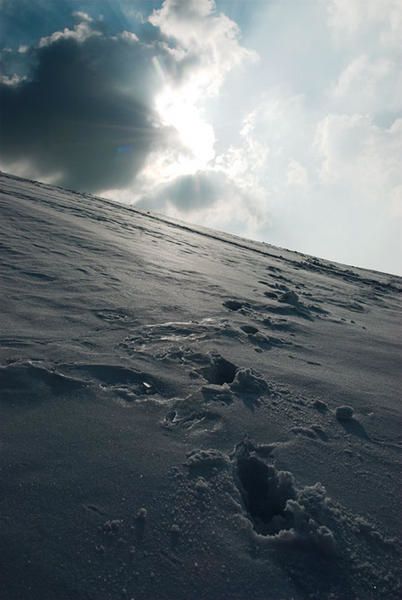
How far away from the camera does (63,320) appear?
3.18 metres

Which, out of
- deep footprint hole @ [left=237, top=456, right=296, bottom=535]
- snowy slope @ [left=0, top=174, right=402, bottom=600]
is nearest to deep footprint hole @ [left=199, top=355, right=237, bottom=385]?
snowy slope @ [left=0, top=174, right=402, bottom=600]

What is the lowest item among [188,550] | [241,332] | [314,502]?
[188,550]

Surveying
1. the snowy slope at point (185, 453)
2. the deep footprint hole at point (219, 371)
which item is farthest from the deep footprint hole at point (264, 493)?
the deep footprint hole at point (219, 371)

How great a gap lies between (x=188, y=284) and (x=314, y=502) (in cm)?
379

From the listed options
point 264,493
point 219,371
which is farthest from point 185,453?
point 219,371

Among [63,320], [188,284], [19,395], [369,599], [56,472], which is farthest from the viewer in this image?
[188,284]

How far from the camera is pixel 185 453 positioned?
1896mm

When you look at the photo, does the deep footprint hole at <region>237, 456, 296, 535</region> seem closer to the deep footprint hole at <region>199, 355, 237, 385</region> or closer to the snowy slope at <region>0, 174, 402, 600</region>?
the snowy slope at <region>0, 174, 402, 600</region>

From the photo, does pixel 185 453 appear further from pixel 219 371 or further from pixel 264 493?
pixel 219 371

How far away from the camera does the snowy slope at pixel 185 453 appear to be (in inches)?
53.6

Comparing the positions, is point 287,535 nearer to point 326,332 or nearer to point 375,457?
point 375,457

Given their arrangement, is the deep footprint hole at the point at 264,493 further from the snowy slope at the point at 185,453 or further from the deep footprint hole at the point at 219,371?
the deep footprint hole at the point at 219,371

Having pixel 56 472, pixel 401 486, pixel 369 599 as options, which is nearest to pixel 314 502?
pixel 369 599

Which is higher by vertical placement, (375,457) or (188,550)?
(375,457)
